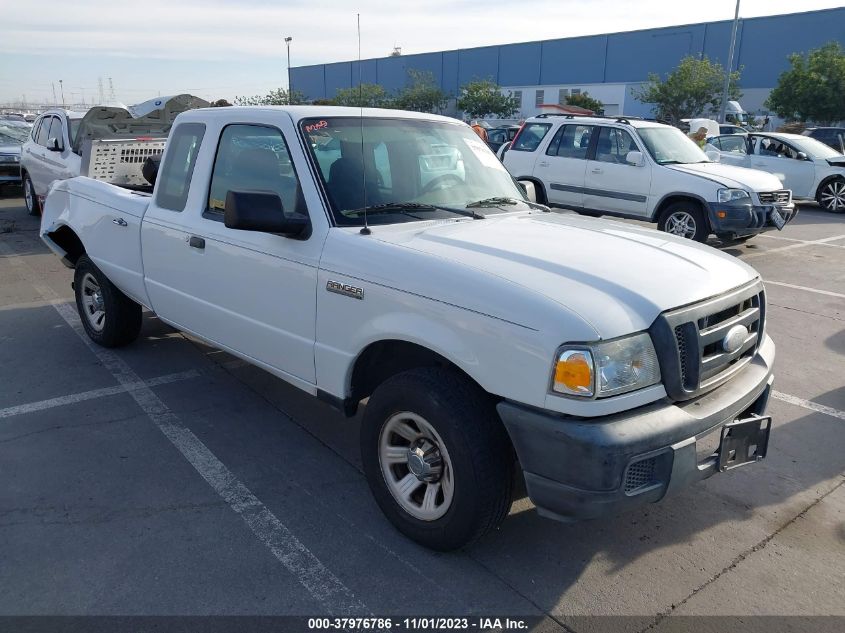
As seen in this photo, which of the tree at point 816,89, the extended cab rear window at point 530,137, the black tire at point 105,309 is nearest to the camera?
the black tire at point 105,309

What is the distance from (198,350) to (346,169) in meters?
2.95

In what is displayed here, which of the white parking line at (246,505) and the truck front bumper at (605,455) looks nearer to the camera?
the truck front bumper at (605,455)

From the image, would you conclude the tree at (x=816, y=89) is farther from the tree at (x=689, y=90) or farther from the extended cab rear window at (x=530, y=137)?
the extended cab rear window at (x=530, y=137)

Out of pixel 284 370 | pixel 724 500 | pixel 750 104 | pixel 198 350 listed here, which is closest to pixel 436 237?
pixel 284 370

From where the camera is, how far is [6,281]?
328 inches

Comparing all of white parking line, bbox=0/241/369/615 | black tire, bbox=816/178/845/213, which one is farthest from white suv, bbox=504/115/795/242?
white parking line, bbox=0/241/369/615

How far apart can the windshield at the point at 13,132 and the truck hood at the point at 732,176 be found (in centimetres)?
1464

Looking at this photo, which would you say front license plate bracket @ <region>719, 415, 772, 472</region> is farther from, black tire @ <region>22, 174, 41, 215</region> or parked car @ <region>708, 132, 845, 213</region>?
parked car @ <region>708, 132, 845, 213</region>

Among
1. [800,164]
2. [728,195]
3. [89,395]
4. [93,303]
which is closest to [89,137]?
[93,303]

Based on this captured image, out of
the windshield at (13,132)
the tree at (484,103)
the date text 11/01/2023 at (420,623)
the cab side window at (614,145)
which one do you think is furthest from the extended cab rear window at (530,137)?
the tree at (484,103)

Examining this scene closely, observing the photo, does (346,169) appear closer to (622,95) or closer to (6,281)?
(6,281)

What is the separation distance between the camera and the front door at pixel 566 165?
448 inches

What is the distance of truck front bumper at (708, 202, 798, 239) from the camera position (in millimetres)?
9789

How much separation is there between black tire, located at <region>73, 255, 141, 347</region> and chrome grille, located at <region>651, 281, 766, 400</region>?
4474mm
